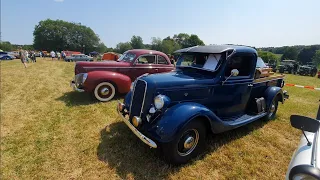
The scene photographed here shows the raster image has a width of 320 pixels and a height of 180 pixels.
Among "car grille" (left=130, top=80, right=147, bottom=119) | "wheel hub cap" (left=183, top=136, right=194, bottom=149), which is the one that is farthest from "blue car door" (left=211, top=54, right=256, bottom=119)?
"car grille" (left=130, top=80, right=147, bottom=119)

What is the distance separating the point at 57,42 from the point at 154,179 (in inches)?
3176

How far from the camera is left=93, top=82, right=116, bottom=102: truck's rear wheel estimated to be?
6.30 metres

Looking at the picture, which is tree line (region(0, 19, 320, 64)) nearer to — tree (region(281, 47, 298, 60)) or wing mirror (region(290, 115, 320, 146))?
tree (region(281, 47, 298, 60))

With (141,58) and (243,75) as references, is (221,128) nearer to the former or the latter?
(243,75)

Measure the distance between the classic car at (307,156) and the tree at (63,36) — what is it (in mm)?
78944

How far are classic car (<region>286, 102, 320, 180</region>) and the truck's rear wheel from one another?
554cm

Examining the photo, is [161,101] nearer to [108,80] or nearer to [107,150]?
[107,150]

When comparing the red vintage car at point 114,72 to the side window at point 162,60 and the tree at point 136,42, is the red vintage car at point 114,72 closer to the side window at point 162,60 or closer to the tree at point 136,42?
the side window at point 162,60

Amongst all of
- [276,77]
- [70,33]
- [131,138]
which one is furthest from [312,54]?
[70,33]

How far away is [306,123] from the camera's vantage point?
1780 mm

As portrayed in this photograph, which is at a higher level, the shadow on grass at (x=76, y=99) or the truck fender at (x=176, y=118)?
the truck fender at (x=176, y=118)

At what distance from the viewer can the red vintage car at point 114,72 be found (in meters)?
6.24

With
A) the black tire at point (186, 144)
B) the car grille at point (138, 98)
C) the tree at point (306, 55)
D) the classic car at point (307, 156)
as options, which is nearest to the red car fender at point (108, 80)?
the car grille at point (138, 98)

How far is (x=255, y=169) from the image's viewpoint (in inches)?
123
